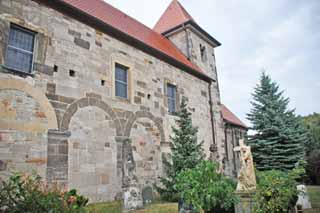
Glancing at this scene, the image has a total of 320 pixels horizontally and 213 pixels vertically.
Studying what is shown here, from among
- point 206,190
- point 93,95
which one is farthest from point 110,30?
point 206,190

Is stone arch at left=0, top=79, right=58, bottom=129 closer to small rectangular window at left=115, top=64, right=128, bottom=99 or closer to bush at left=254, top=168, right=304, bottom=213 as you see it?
small rectangular window at left=115, top=64, right=128, bottom=99

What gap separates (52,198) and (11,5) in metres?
5.69

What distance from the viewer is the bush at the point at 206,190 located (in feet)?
17.2

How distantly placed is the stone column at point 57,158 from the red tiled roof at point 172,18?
12.0 m

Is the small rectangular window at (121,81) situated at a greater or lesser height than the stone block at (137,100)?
greater

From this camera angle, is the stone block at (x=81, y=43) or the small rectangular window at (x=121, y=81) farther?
the small rectangular window at (x=121, y=81)

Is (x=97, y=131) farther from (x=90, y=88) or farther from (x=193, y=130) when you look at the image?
(x=193, y=130)

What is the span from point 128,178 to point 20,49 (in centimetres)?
510

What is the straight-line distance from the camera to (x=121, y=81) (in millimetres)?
10039

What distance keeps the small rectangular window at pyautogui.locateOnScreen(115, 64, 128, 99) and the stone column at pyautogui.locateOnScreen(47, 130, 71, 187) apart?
3.13 metres

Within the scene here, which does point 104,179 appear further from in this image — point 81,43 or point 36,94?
point 81,43

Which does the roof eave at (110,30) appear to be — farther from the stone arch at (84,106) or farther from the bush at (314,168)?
the bush at (314,168)

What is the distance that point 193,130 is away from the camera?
34.9ft

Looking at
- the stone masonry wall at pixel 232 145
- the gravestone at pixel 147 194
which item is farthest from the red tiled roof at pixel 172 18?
the gravestone at pixel 147 194
